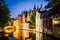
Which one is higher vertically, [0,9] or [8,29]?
[0,9]

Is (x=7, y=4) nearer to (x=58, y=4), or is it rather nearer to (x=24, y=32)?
(x=24, y=32)

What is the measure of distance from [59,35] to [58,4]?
4.76 feet

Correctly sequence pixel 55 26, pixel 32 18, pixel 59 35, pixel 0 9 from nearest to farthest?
pixel 59 35 < pixel 55 26 < pixel 0 9 < pixel 32 18

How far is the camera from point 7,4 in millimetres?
13555

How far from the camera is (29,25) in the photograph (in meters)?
14.3

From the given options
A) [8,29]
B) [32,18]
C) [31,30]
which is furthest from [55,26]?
[8,29]

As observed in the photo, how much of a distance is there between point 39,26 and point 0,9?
312 centimetres

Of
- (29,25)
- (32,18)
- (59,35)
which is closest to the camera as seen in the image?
(59,35)

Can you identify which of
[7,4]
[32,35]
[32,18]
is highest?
[7,4]

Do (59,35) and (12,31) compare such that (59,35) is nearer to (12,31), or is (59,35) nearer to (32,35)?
(32,35)

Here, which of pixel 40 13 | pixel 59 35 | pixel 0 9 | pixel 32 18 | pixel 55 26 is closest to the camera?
pixel 59 35

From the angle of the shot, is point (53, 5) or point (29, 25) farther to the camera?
point (29, 25)

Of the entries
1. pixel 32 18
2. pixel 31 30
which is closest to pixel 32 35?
pixel 31 30

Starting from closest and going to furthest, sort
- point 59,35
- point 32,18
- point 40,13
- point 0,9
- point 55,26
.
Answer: point 59,35 < point 55,26 < point 0,9 < point 40,13 < point 32,18
